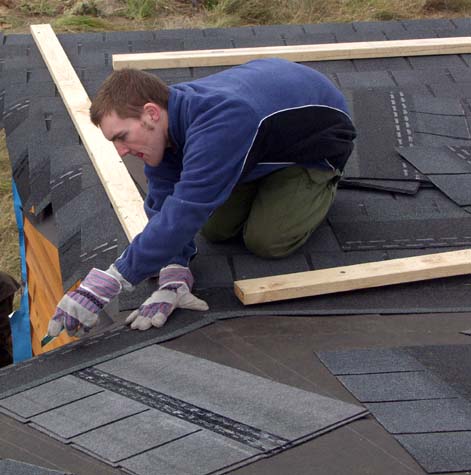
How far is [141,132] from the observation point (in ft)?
12.9

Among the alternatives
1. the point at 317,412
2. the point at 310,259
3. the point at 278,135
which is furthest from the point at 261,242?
the point at 317,412

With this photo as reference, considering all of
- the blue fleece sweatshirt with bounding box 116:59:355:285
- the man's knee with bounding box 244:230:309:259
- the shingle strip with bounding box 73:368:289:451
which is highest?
the blue fleece sweatshirt with bounding box 116:59:355:285

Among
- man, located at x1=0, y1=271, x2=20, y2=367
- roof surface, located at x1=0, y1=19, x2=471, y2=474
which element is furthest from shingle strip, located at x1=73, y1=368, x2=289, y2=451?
man, located at x1=0, y1=271, x2=20, y2=367

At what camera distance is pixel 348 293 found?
4.29 m

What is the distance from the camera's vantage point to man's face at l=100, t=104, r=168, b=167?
387 cm

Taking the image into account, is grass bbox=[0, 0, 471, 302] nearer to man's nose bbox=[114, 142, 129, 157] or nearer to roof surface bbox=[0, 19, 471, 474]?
roof surface bbox=[0, 19, 471, 474]

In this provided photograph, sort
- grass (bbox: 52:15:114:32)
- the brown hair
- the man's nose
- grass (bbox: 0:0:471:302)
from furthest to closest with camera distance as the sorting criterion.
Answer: grass (bbox: 0:0:471:302), grass (bbox: 52:15:114:32), the man's nose, the brown hair

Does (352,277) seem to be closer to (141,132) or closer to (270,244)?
(270,244)

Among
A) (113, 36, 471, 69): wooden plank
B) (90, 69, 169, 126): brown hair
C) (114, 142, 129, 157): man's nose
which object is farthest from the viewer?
(113, 36, 471, 69): wooden plank

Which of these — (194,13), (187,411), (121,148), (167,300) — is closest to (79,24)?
(194,13)

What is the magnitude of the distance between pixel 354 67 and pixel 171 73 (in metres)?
1.31

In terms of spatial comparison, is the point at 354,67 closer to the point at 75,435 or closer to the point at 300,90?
the point at 300,90

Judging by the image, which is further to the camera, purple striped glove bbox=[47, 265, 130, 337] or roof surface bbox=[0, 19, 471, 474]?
purple striped glove bbox=[47, 265, 130, 337]

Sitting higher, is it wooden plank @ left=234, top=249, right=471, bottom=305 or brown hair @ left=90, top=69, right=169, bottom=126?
brown hair @ left=90, top=69, right=169, bottom=126
